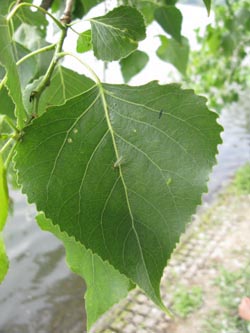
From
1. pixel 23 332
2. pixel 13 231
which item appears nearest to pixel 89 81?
pixel 23 332

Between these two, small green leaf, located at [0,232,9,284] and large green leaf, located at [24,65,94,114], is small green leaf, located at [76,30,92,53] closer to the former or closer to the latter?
large green leaf, located at [24,65,94,114]

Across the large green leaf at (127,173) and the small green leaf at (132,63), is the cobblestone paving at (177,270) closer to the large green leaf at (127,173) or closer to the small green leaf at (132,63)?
the small green leaf at (132,63)

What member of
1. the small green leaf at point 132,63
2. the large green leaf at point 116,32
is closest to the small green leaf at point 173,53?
the small green leaf at point 132,63

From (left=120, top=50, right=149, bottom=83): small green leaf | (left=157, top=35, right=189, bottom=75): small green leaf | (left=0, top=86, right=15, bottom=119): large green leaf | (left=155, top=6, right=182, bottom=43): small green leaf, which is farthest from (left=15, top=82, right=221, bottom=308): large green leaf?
(left=157, top=35, right=189, bottom=75): small green leaf

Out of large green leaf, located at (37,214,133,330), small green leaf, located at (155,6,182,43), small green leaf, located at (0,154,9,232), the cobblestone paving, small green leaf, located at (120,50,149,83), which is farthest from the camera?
the cobblestone paving

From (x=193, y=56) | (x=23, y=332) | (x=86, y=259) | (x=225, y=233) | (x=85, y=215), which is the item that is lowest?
(x=225, y=233)

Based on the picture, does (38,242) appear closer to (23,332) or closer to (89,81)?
(23,332)
